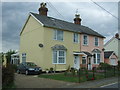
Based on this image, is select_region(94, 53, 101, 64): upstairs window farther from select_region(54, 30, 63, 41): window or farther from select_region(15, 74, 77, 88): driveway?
select_region(15, 74, 77, 88): driveway

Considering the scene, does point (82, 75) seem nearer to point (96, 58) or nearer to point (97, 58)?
point (96, 58)

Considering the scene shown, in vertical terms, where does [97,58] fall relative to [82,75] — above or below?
above

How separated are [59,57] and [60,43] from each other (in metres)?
2.10

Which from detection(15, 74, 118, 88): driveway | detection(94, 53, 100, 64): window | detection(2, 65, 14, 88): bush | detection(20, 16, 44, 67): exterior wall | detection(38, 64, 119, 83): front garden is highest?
detection(20, 16, 44, 67): exterior wall

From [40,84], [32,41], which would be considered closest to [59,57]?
[32,41]

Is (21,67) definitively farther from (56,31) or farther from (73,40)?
(73,40)

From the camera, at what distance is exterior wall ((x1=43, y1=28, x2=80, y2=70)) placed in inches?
1000

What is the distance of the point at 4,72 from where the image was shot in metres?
11.5

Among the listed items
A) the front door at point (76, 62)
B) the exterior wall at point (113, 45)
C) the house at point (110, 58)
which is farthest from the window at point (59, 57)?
the exterior wall at point (113, 45)

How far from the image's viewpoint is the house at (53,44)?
1008 inches

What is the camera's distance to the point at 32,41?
27.6 m

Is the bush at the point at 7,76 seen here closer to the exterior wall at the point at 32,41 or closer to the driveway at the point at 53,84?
the driveway at the point at 53,84

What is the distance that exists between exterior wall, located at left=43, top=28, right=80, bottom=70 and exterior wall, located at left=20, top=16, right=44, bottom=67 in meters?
0.62

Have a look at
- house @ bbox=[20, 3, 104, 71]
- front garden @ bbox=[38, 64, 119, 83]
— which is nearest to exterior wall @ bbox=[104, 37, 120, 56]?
house @ bbox=[20, 3, 104, 71]
